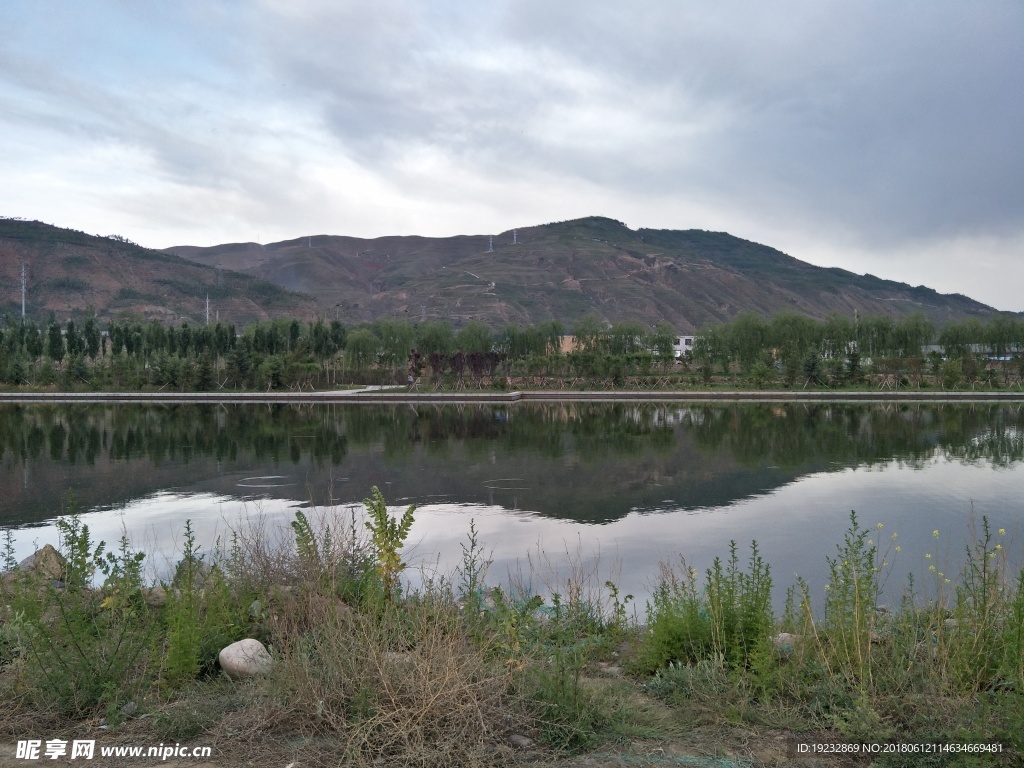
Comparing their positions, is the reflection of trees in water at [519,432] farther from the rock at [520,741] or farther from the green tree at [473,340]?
the green tree at [473,340]

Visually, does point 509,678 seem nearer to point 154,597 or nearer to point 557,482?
point 154,597

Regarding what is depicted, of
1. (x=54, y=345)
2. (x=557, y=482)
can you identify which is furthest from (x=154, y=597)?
(x=54, y=345)

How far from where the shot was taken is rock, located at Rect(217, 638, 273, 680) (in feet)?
16.1

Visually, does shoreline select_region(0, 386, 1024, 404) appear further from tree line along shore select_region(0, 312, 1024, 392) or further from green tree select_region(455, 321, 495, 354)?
green tree select_region(455, 321, 495, 354)

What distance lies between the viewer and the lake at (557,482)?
10.9 metres

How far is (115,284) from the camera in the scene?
97.8m

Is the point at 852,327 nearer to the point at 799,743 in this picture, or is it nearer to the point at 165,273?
the point at 799,743

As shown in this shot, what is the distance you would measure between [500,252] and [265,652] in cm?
16247

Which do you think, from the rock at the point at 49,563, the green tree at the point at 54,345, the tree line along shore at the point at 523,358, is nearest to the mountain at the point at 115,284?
the green tree at the point at 54,345

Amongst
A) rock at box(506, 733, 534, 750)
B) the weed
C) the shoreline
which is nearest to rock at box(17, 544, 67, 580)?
the weed

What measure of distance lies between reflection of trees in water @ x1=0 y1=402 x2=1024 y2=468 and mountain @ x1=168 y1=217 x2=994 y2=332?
70069mm

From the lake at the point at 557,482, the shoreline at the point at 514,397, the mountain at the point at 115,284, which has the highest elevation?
the mountain at the point at 115,284

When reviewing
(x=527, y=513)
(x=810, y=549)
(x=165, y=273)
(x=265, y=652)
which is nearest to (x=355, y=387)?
(x=527, y=513)

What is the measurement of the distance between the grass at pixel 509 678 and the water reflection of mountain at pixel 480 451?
4948 millimetres
